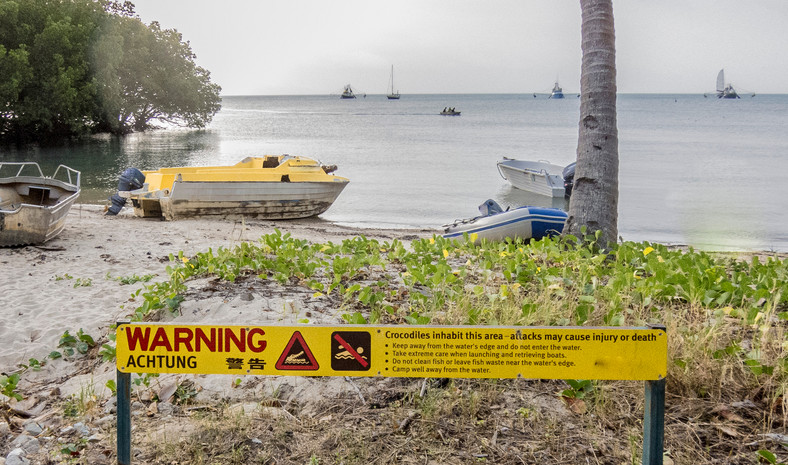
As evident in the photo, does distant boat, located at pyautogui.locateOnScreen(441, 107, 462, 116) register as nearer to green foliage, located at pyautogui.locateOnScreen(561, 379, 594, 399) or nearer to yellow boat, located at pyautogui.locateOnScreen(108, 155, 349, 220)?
yellow boat, located at pyautogui.locateOnScreen(108, 155, 349, 220)

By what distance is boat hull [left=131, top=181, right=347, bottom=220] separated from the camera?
15.8m

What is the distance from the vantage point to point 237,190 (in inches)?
653

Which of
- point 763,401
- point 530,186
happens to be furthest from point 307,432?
point 530,186

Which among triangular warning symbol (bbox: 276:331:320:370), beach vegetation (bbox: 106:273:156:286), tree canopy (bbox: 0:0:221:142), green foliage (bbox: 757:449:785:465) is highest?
tree canopy (bbox: 0:0:221:142)

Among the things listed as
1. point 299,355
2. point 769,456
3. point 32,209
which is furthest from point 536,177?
point 299,355

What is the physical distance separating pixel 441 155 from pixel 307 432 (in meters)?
41.3

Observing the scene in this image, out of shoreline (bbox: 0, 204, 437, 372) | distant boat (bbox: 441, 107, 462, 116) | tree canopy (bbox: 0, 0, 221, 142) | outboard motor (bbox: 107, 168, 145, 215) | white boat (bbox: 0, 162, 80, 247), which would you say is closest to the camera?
shoreline (bbox: 0, 204, 437, 372)

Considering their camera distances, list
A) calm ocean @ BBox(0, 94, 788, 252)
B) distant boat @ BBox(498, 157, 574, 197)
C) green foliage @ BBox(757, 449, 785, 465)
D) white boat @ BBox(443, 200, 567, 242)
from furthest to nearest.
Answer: distant boat @ BBox(498, 157, 574, 197)
calm ocean @ BBox(0, 94, 788, 252)
white boat @ BBox(443, 200, 567, 242)
green foliage @ BBox(757, 449, 785, 465)

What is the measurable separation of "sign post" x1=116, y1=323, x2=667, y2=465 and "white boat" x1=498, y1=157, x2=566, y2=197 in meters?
21.2

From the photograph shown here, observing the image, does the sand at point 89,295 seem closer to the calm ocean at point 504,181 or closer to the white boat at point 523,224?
the white boat at point 523,224

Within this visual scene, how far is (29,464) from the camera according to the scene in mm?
3312

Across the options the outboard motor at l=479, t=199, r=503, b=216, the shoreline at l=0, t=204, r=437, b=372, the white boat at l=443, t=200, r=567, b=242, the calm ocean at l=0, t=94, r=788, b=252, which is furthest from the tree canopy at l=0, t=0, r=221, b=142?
the white boat at l=443, t=200, r=567, b=242

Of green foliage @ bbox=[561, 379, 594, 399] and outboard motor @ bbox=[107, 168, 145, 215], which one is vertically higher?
outboard motor @ bbox=[107, 168, 145, 215]

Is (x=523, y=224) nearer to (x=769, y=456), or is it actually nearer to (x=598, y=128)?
(x=598, y=128)
